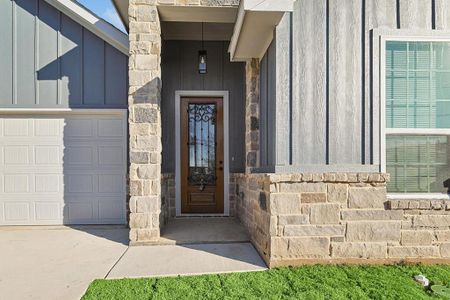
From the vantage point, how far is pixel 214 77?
586 centimetres

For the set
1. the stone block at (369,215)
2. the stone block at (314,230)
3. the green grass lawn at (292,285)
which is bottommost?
the green grass lawn at (292,285)

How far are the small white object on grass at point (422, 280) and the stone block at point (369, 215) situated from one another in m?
0.57

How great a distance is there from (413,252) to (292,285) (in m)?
1.43

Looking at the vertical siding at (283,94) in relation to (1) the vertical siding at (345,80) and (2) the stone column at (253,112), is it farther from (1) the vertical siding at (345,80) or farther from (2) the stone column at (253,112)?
(2) the stone column at (253,112)

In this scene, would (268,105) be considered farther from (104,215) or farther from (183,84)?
(104,215)

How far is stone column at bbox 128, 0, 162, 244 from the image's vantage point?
4.02 meters

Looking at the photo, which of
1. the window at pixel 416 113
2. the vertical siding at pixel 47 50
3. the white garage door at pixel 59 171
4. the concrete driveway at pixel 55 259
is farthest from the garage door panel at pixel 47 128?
the window at pixel 416 113

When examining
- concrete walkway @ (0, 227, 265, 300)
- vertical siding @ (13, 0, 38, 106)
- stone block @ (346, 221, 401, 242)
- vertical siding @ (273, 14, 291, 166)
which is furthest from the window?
vertical siding @ (13, 0, 38, 106)

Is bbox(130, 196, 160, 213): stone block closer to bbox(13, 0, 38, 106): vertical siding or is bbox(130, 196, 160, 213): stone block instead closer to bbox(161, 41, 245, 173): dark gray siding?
bbox(161, 41, 245, 173): dark gray siding

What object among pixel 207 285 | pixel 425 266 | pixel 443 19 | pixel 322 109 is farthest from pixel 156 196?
pixel 443 19

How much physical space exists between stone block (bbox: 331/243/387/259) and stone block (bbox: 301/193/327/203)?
47 centimetres

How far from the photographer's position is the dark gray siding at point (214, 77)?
19.1ft

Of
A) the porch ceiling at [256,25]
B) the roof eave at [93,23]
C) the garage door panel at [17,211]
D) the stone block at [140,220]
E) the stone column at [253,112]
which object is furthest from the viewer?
the garage door panel at [17,211]

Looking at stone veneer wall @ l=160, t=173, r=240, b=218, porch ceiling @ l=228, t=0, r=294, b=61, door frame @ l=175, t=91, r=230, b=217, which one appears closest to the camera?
porch ceiling @ l=228, t=0, r=294, b=61
